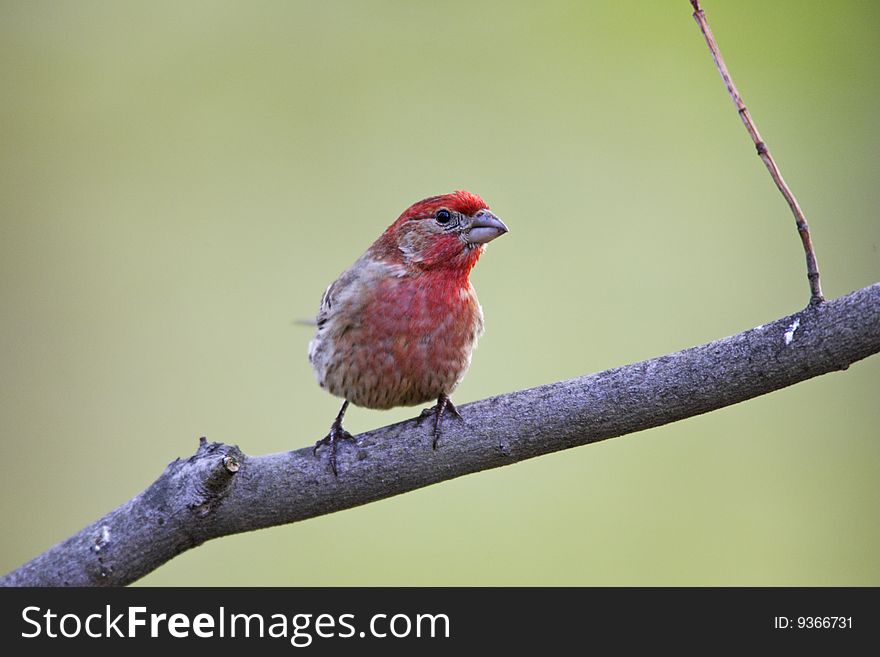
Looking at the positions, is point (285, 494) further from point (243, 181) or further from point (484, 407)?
point (243, 181)

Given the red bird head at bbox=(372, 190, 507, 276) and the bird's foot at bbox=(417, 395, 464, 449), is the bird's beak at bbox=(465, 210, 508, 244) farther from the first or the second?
the bird's foot at bbox=(417, 395, 464, 449)

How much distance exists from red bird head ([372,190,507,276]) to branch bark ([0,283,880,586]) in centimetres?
60

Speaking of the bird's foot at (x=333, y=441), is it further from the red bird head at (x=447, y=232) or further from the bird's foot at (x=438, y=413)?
the red bird head at (x=447, y=232)

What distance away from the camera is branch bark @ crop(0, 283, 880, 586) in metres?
2.07

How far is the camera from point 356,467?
2.25 metres

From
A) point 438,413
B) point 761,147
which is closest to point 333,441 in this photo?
point 438,413

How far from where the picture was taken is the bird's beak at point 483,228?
2705mm

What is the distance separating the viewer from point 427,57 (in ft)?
16.0

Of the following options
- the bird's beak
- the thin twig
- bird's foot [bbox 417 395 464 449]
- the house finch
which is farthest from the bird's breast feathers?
the thin twig

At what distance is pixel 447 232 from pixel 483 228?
101mm

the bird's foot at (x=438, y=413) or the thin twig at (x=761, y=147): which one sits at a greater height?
the thin twig at (x=761, y=147)

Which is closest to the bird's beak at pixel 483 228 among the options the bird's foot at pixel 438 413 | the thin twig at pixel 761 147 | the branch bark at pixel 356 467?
the bird's foot at pixel 438 413
